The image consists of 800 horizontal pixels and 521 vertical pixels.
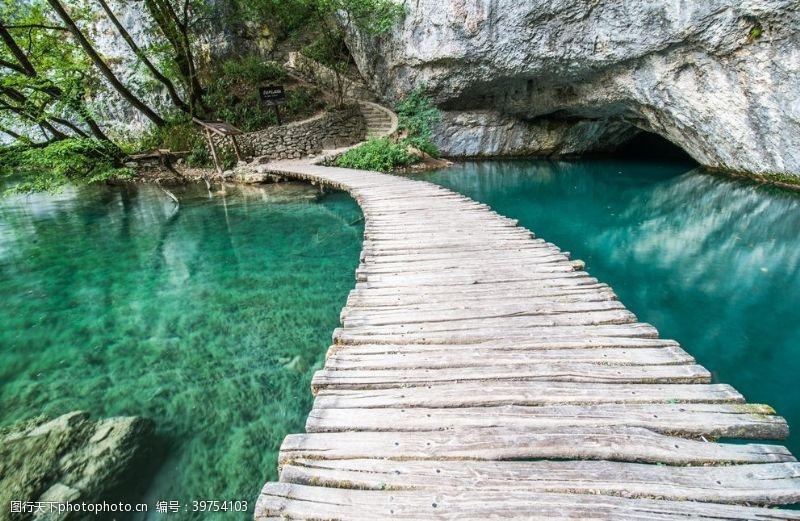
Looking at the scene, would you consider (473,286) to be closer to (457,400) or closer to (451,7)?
(457,400)

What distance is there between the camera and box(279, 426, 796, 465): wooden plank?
1927mm

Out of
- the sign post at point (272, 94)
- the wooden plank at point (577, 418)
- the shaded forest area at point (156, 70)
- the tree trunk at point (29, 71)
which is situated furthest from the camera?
the sign post at point (272, 94)

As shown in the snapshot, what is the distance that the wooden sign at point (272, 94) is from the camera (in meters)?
15.8

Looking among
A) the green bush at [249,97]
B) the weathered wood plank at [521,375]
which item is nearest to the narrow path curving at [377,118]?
the green bush at [249,97]

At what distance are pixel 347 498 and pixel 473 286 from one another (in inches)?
98.6

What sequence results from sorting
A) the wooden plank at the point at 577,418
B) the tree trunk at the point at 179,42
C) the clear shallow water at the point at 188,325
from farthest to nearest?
the tree trunk at the point at 179,42 < the clear shallow water at the point at 188,325 < the wooden plank at the point at 577,418

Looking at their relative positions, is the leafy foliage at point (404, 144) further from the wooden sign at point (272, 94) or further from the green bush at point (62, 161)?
the green bush at point (62, 161)

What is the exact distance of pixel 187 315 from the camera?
6.18m

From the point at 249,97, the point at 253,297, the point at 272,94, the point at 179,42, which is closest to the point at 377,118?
the point at 272,94

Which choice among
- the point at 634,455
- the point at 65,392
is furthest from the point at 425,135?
the point at 634,455

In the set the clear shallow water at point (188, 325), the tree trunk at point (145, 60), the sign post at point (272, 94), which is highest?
the tree trunk at point (145, 60)

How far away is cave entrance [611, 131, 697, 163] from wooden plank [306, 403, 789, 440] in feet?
68.8

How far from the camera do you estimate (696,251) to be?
770 cm

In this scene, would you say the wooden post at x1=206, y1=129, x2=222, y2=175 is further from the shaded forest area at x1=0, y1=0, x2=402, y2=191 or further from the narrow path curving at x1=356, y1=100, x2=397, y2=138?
the narrow path curving at x1=356, y1=100, x2=397, y2=138
